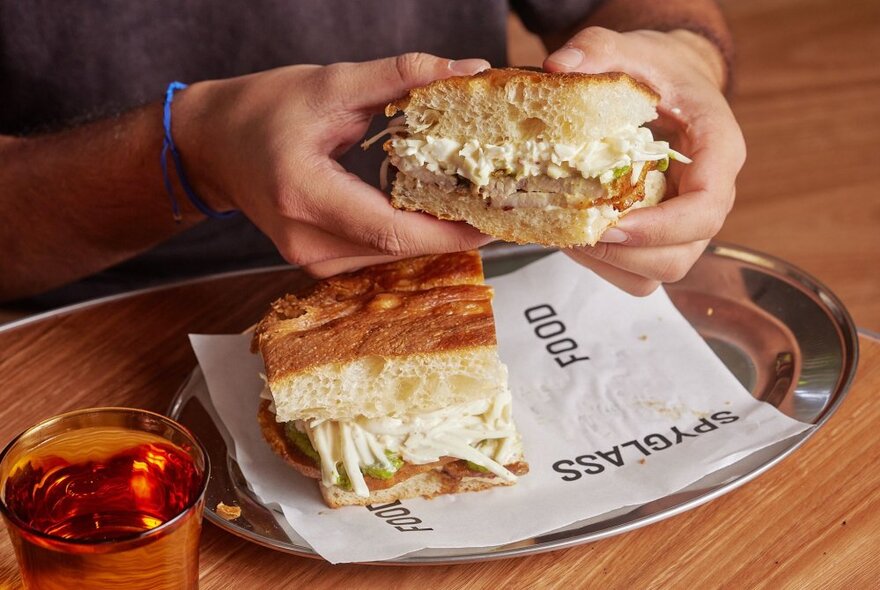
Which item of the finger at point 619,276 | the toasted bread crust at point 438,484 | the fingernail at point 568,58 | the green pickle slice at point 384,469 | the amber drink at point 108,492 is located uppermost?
the fingernail at point 568,58

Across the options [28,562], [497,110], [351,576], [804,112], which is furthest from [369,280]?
[804,112]

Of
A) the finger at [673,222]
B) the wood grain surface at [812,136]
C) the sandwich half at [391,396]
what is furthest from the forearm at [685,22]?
the wood grain surface at [812,136]

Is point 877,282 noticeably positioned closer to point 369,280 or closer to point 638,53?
point 638,53

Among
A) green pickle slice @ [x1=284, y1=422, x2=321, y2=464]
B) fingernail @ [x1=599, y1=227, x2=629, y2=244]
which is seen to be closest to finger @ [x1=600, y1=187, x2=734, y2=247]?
fingernail @ [x1=599, y1=227, x2=629, y2=244]

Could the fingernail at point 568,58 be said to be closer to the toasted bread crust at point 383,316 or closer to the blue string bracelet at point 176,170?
the toasted bread crust at point 383,316

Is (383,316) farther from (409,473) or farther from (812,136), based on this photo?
(812,136)

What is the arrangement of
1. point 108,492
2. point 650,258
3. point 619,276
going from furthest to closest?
point 619,276 → point 650,258 → point 108,492

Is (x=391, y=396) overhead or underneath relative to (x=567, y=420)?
overhead

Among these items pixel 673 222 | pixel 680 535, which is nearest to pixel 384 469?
pixel 680 535
